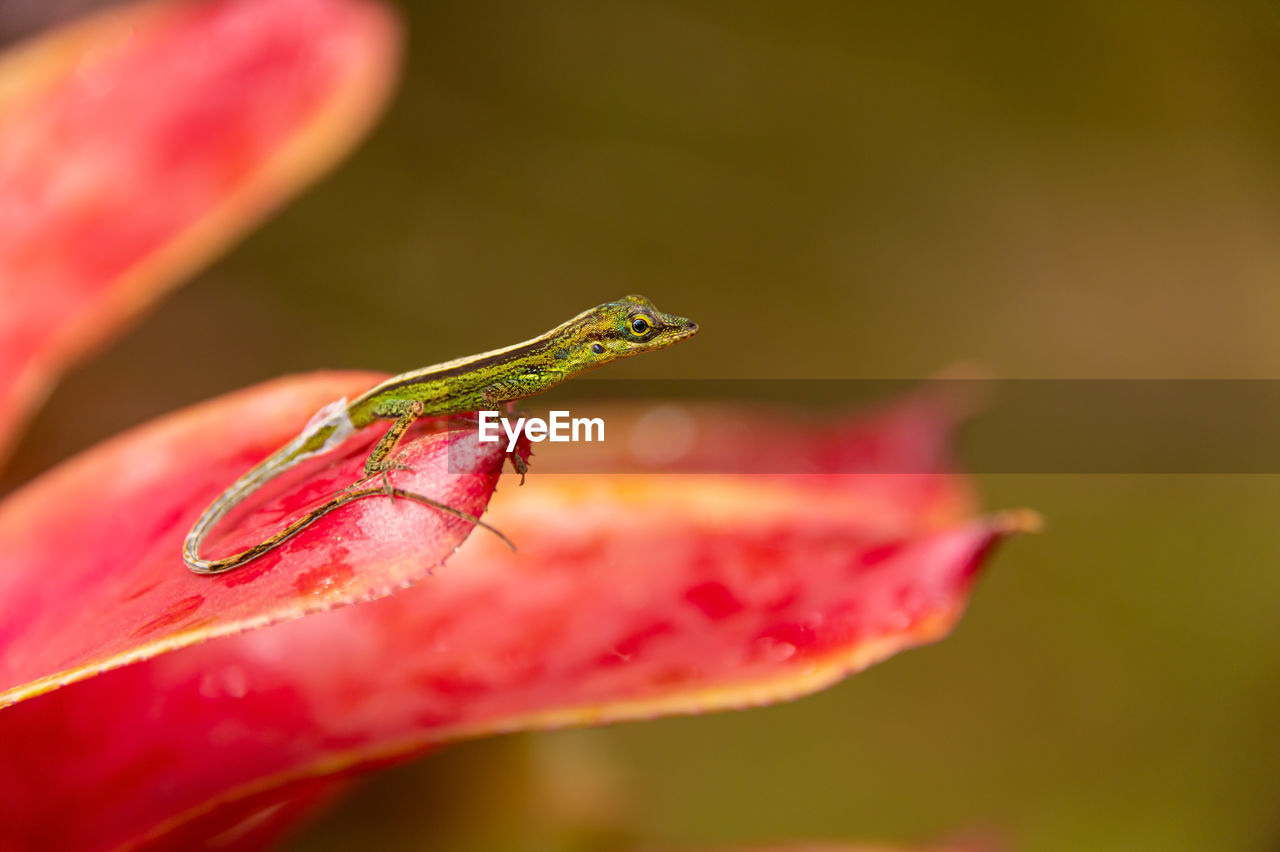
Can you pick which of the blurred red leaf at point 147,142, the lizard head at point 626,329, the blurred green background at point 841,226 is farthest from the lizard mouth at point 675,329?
the blurred green background at point 841,226

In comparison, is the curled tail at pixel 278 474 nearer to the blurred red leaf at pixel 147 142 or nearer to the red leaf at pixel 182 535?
the red leaf at pixel 182 535

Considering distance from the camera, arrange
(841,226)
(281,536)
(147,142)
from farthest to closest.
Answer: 1. (841,226)
2. (147,142)
3. (281,536)

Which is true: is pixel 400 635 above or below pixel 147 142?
below

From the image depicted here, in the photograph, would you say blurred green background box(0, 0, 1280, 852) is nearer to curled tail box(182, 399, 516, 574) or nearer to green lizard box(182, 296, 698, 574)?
green lizard box(182, 296, 698, 574)

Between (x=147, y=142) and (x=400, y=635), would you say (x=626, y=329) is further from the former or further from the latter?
(x=147, y=142)

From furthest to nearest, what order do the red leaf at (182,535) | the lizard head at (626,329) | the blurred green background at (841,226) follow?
1. the blurred green background at (841,226)
2. the lizard head at (626,329)
3. the red leaf at (182,535)

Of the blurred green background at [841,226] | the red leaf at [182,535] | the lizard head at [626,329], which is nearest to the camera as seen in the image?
the red leaf at [182,535]

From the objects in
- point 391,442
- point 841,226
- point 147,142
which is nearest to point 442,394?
point 391,442
